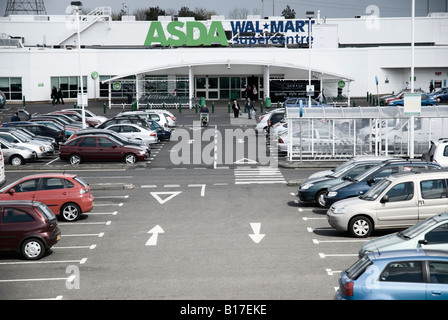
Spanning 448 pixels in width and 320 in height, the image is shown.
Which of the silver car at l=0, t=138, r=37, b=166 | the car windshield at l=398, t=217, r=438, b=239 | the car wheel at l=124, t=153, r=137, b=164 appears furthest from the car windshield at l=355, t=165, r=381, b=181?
the silver car at l=0, t=138, r=37, b=166

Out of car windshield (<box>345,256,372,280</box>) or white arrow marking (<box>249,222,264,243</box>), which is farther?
white arrow marking (<box>249,222,264,243</box>)

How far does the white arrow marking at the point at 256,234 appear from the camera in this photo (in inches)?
744

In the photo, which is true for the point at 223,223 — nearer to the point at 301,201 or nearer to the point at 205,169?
the point at 301,201

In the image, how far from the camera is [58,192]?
21.5m

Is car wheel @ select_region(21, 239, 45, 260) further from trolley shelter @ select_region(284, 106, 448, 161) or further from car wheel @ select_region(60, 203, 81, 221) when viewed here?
trolley shelter @ select_region(284, 106, 448, 161)

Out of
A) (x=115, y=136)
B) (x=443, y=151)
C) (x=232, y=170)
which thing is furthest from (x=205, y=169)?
(x=443, y=151)

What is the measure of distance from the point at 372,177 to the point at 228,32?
56511 millimetres

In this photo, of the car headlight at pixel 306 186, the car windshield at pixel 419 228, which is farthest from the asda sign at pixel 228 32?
the car windshield at pixel 419 228

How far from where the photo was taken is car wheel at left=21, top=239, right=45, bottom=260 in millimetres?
17234

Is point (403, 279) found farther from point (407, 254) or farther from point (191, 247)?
point (191, 247)

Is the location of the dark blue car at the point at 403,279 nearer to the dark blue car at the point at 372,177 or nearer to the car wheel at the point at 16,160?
the dark blue car at the point at 372,177

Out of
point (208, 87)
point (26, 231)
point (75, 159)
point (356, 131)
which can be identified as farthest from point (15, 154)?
point (208, 87)

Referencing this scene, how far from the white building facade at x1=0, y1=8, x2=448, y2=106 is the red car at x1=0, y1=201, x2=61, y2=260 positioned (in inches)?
1819
